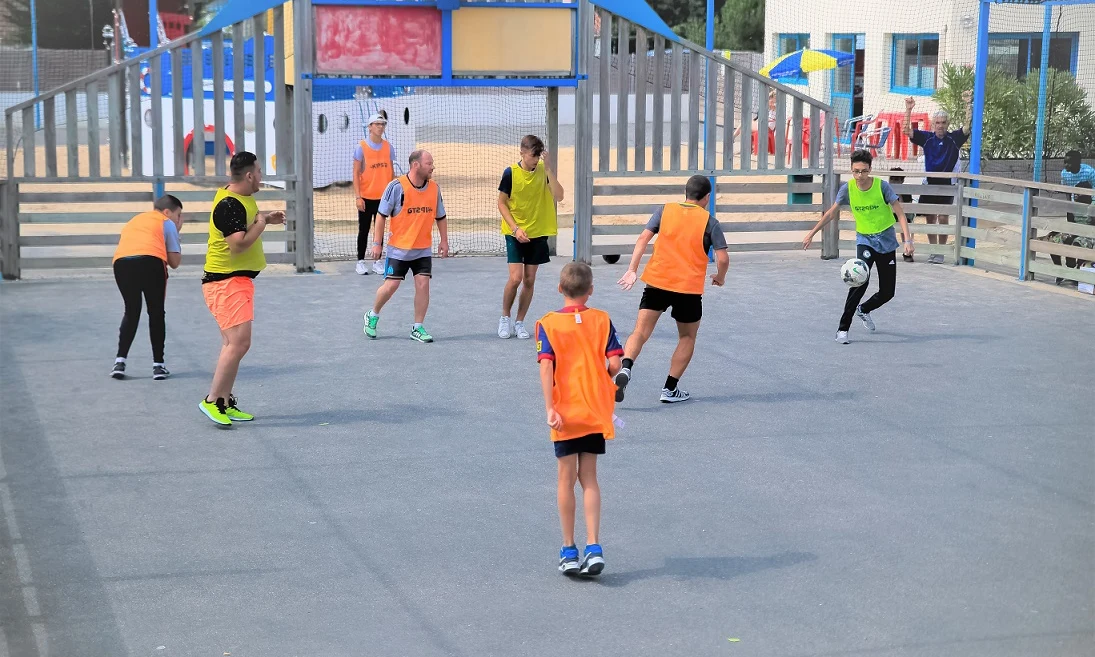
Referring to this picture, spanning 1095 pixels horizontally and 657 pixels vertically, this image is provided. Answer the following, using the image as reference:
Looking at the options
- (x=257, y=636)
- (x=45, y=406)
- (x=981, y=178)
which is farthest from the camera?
(x=981, y=178)

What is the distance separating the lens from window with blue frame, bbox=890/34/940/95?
29453 mm

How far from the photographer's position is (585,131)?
56.3 feet

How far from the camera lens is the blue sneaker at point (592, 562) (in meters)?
6.17

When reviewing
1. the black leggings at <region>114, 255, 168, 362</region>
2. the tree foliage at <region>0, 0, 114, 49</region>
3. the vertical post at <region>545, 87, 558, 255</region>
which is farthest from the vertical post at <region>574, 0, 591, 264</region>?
the tree foliage at <region>0, 0, 114, 49</region>

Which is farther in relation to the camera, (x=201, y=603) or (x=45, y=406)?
(x=45, y=406)

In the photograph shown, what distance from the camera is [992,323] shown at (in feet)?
43.0

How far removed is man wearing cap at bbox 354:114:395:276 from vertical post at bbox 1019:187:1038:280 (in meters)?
7.38

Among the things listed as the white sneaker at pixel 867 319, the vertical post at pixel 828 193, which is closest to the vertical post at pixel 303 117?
the vertical post at pixel 828 193

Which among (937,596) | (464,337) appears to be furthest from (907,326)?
(937,596)

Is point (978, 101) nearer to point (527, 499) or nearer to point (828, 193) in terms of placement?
point (828, 193)

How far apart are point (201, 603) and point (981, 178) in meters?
12.8

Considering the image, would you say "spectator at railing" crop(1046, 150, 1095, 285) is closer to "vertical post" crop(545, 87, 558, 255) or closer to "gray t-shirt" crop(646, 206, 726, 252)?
"vertical post" crop(545, 87, 558, 255)

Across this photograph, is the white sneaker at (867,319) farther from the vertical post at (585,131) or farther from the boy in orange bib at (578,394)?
the boy in orange bib at (578,394)

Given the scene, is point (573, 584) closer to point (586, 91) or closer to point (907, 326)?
point (907, 326)
